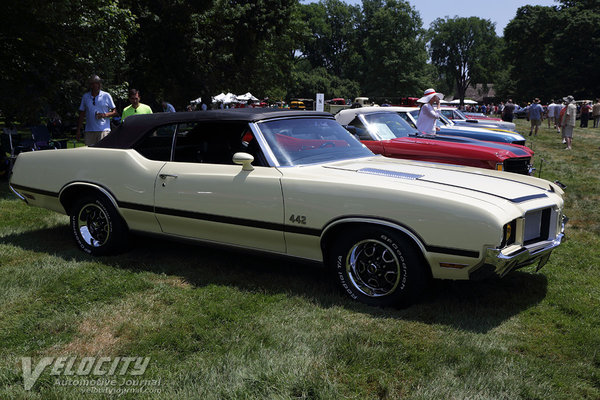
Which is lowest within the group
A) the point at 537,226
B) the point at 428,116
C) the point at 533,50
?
the point at 537,226

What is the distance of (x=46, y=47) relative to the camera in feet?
40.8

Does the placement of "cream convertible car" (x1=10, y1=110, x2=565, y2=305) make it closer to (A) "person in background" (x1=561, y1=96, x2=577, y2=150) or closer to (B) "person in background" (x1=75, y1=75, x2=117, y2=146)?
(B) "person in background" (x1=75, y1=75, x2=117, y2=146)

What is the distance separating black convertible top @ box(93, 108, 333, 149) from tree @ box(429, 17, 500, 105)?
90569mm

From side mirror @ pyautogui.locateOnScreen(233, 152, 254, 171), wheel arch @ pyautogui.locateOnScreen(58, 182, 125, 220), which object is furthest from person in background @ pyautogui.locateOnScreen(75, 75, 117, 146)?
side mirror @ pyautogui.locateOnScreen(233, 152, 254, 171)

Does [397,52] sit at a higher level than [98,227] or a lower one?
higher

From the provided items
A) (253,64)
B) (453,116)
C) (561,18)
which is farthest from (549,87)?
(453,116)

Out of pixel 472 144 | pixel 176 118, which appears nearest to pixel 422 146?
pixel 472 144

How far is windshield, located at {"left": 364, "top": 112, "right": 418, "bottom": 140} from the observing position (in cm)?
768

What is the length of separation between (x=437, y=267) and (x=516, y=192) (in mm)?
890

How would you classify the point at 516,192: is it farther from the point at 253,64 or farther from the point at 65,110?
the point at 253,64

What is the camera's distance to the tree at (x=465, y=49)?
298 feet

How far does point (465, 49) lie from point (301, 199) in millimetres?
96871

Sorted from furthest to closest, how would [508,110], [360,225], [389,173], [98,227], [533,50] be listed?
[533,50], [508,110], [98,227], [389,173], [360,225]

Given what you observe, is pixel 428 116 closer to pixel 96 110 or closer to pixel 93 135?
pixel 96 110
